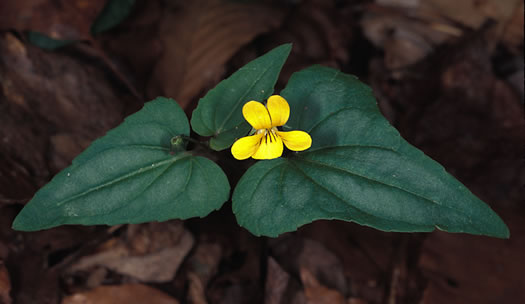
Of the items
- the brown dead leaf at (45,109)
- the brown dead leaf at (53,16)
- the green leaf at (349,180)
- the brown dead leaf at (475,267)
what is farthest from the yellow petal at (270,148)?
the brown dead leaf at (53,16)

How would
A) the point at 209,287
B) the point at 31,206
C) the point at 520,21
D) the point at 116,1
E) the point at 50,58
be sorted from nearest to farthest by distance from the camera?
the point at 31,206, the point at 209,287, the point at 50,58, the point at 116,1, the point at 520,21

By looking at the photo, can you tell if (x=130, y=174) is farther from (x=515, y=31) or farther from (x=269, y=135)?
(x=515, y=31)

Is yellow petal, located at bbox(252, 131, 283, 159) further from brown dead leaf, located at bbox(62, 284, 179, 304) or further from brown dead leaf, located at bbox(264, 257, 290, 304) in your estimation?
brown dead leaf, located at bbox(62, 284, 179, 304)

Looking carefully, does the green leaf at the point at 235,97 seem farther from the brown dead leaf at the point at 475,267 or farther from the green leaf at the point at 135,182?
the brown dead leaf at the point at 475,267

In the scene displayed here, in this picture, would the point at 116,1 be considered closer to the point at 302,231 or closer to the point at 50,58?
the point at 50,58

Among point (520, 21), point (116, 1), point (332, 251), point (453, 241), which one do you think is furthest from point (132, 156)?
point (520, 21)
